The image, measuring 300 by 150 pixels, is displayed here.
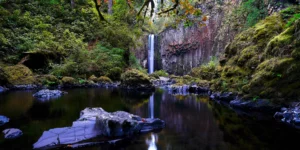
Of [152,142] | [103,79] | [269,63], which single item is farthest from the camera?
[103,79]

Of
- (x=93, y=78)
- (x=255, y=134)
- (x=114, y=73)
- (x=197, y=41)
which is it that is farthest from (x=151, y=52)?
(x=255, y=134)

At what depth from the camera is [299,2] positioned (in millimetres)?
9625

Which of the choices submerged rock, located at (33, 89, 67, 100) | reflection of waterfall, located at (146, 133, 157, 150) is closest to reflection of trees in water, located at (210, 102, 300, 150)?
reflection of waterfall, located at (146, 133, 157, 150)

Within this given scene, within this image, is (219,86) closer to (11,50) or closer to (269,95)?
(269,95)

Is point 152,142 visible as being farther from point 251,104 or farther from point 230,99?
point 230,99

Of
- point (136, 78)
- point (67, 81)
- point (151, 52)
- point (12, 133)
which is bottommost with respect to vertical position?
point (12, 133)

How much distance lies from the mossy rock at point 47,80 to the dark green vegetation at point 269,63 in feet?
32.8

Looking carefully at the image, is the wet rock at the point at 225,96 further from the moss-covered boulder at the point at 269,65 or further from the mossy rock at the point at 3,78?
the mossy rock at the point at 3,78

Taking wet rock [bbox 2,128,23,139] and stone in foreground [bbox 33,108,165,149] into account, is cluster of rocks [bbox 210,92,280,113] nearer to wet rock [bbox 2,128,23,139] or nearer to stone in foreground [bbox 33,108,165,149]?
stone in foreground [bbox 33,108,165,149]

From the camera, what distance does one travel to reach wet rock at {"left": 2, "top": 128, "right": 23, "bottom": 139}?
4.24m

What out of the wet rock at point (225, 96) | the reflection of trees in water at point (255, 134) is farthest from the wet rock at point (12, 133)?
the wet rock at point (225, 96)

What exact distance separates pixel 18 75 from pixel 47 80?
1.66m

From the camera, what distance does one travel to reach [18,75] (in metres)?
13.1

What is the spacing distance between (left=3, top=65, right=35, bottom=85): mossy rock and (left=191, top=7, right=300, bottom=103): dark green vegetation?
11300 millimetres
